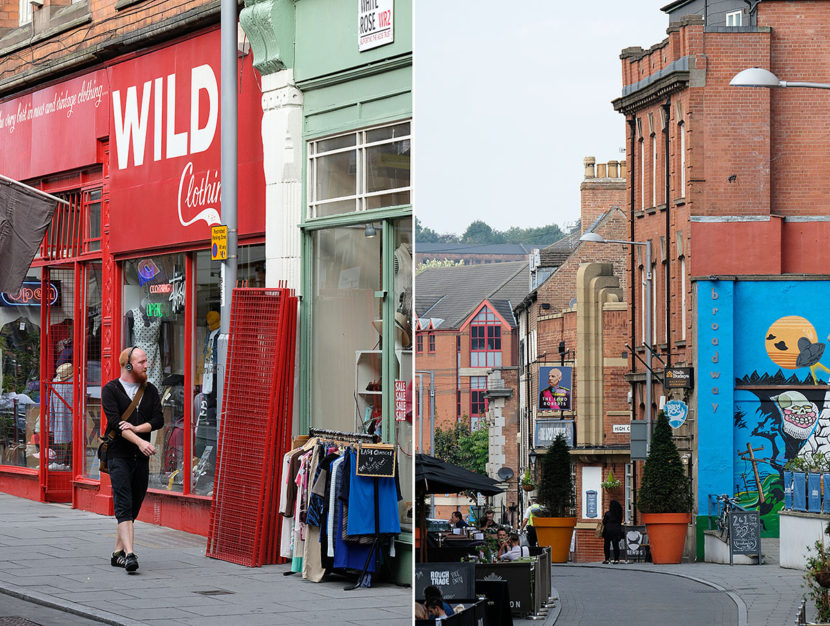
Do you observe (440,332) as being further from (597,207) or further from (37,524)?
(37,524)

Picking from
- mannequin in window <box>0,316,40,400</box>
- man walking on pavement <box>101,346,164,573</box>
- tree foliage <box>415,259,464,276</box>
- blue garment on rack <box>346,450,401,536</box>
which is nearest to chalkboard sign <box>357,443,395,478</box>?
blue garment on rack <box>346,450,401,536</box>

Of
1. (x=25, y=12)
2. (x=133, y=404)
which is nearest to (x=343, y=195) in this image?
(x=133, y=404)

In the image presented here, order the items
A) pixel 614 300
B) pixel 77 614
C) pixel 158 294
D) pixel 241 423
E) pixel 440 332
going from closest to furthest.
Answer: pixel 614 300 → pixel 440 332 → pixel 77 614 → pixel 241 423 → pixel 158 294

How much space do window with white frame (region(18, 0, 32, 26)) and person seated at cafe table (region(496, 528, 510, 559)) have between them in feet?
45.6

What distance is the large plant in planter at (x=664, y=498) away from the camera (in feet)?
9.50

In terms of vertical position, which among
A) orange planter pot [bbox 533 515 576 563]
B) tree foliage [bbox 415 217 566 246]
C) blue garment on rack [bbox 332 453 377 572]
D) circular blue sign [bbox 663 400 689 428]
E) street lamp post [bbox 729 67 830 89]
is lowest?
blue garment on rack [bbox 332 453 377 572]

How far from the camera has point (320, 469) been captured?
8.77 m

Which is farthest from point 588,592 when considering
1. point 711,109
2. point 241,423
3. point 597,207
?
point 241,423

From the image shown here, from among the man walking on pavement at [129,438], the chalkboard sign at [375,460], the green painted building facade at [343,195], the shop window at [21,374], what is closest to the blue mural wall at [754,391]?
the chalkboard sign at [375,460]

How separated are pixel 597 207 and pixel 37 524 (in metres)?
10.1

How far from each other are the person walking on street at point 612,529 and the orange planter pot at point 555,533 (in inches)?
3.5

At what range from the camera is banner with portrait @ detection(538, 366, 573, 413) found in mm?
2994

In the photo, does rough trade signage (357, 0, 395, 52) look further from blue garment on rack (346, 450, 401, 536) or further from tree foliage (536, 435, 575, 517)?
tree foliage (536, 435, 575, 517)

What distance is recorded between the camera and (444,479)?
3281 mm
